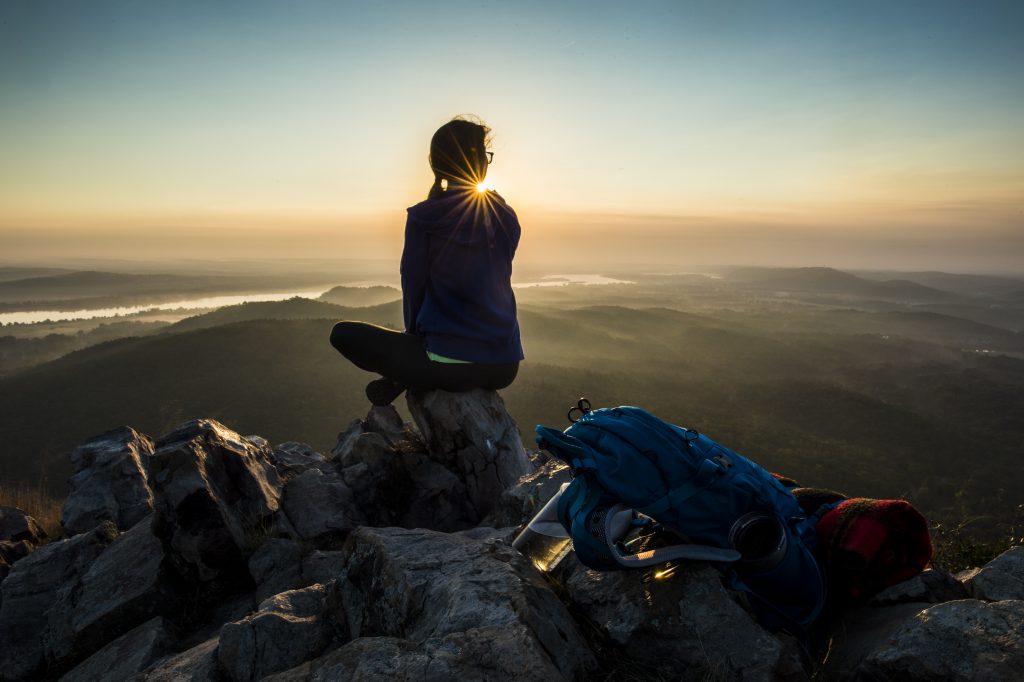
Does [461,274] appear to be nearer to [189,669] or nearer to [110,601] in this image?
[189,669]

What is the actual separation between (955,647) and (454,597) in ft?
8.25

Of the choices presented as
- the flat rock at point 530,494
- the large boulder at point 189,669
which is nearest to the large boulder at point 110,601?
the large boulder at point 189,669

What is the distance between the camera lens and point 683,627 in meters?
2.80

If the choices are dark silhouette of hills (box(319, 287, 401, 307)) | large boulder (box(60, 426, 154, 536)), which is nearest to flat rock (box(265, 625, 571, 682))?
large boulder (box(60, 426, 154, 536))

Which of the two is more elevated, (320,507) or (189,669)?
(189,669)

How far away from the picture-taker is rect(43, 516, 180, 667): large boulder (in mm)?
4477

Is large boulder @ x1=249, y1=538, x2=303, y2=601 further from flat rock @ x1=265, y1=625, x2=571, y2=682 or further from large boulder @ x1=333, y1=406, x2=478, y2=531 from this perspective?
flat rock @ x1=265, y1=625, x2=571, y2=682

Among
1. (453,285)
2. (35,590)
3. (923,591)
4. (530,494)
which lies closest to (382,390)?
(453,285)

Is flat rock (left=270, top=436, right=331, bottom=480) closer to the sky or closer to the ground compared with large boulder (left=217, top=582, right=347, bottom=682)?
closer to the ground

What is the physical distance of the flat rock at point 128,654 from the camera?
386cm

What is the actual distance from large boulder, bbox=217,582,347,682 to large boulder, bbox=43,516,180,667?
2129 mm

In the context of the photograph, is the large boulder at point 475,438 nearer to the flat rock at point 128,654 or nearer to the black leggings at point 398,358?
the black leggings at point 398,358

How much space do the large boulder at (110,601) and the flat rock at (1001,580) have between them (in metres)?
6.69

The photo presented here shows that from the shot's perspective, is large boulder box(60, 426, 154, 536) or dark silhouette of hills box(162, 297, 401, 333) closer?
large boulder box(60, 426, 154, 536)
